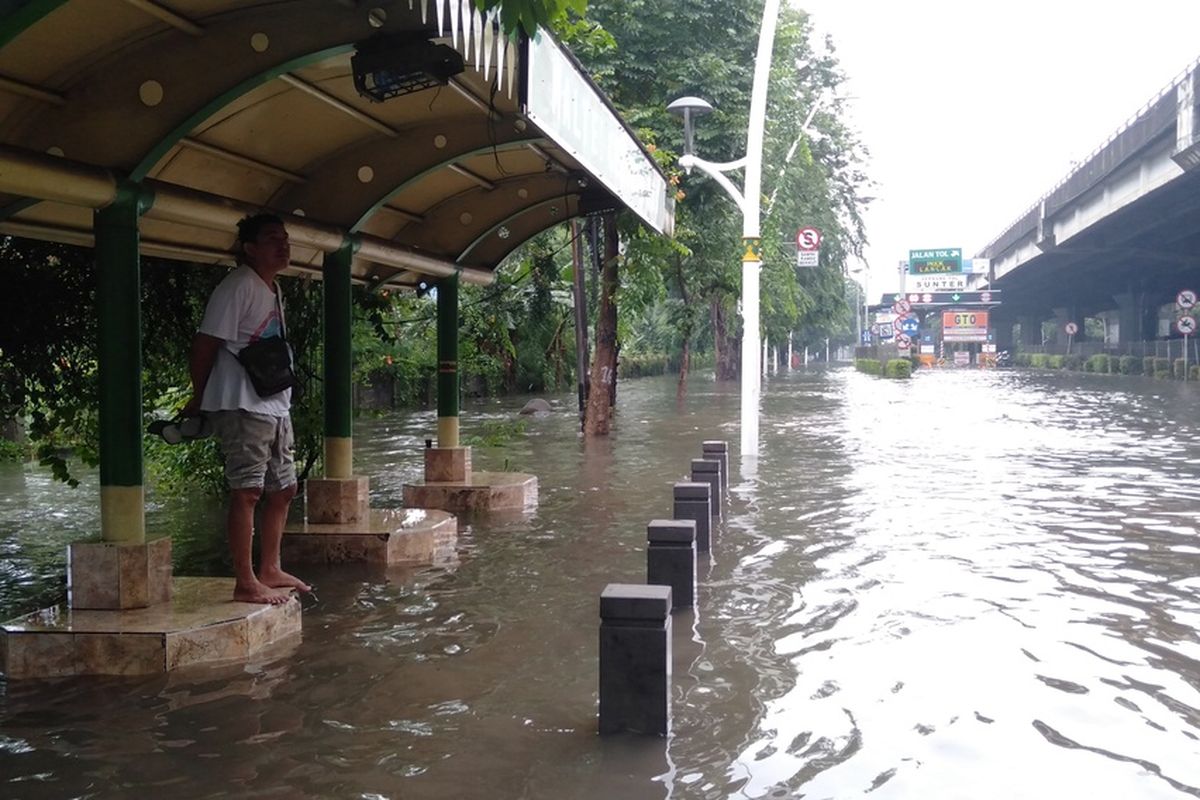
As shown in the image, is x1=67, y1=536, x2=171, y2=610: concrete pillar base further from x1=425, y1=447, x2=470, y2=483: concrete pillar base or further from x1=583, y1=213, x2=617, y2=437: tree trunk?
x1=583, y1=213, x2=617, y2=437: tree trunk

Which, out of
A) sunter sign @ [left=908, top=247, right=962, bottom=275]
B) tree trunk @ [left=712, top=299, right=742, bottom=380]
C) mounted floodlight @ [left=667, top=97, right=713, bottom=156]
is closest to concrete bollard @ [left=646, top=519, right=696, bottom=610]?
mounted floodlight @ [left=667, top=97, right=713, bottom=156]

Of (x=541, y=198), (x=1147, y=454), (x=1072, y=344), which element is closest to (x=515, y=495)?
(x=541, y=198)

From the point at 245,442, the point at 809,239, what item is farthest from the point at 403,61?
the point at 809,239

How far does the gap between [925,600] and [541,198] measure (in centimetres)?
506

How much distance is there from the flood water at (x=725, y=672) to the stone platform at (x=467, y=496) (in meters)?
0.55

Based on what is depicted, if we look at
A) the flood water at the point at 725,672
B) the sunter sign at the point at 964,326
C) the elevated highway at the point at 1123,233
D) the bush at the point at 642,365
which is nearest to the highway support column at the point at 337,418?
the flood water at the point at 725,672

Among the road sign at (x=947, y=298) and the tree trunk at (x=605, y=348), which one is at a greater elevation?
the road sign at (x=947, y=298)

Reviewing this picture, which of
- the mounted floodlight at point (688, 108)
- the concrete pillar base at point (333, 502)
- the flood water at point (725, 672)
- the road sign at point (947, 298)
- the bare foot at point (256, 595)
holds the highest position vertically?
the road sign at point (947, 298)

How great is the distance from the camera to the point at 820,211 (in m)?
37.4

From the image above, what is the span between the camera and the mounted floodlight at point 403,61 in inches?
211

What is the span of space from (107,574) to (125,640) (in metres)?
0.45

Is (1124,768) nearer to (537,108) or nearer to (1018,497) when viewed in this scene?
(537,108)

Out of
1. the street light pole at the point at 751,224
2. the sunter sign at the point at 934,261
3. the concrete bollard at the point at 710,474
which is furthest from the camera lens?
the sunter sign at the point at 934,261

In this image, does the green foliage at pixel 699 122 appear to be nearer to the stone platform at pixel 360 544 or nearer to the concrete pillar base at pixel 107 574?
the stone platform at pixel 360 544
